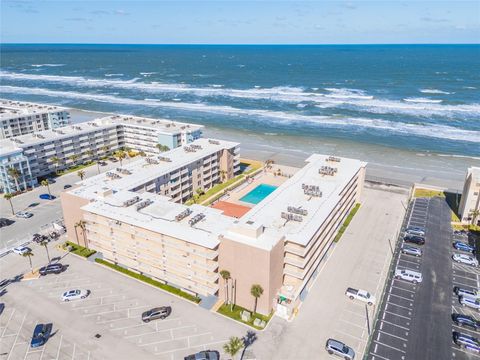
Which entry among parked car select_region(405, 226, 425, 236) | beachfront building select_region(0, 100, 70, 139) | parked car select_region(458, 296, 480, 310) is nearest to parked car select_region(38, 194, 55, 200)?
beachfront building select_region(0, 100, 70, 139)

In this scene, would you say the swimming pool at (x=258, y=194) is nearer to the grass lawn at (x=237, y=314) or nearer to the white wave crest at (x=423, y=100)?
the grass lawn at (x=237, y=314)

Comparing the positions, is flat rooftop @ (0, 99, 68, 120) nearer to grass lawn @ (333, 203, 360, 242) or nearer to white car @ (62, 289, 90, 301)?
white car @ (62, 289, 90, 301)

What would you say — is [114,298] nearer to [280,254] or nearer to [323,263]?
[280,254]

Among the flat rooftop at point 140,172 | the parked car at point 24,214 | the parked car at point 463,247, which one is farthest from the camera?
the parked car at point 24,214

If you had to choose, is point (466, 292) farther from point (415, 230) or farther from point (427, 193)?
point (427, 193)

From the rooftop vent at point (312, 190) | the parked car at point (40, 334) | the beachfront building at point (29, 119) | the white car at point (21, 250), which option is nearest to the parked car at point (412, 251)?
the rooftop vent at point (312, 190)

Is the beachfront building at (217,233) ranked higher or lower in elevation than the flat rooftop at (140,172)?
lower

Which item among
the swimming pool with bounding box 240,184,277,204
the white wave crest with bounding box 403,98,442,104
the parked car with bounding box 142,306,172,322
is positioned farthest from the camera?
the white wave crest with bounding box 403,98,442,104
